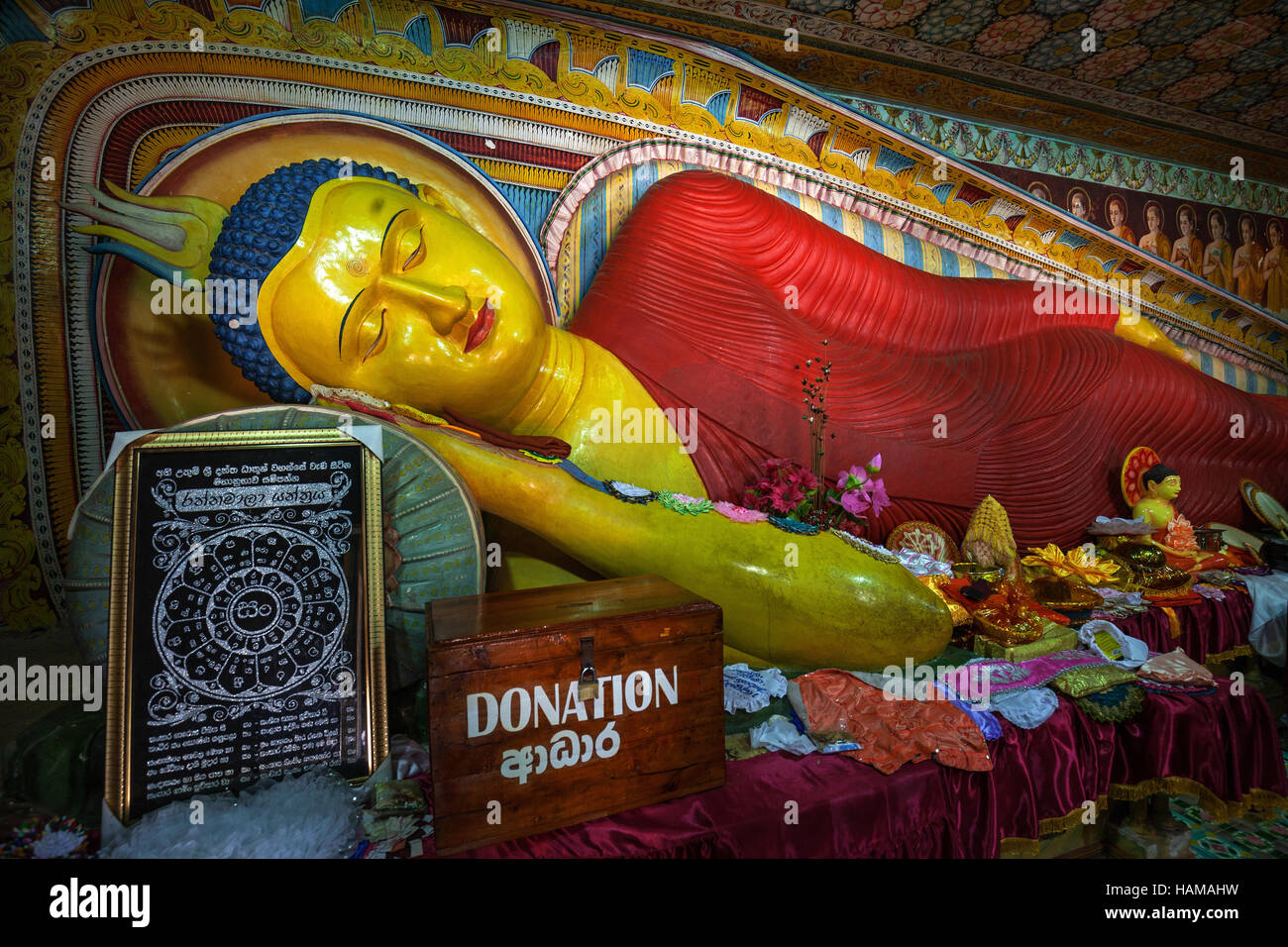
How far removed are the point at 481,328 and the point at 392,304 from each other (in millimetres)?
281

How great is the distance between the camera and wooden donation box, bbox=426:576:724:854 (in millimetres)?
1207

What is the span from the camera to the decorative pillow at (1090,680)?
69.6 inches

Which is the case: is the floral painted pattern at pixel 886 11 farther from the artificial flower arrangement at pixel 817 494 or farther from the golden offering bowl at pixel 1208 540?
the golden offering bowl at pixel 1208 540

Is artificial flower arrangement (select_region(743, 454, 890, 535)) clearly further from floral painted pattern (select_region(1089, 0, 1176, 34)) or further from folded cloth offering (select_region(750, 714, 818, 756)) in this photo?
floral painted pattern (select_region(1089, 0, 1176, 34))

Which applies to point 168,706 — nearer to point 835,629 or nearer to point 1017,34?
point 835,629

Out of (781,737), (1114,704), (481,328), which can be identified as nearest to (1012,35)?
(481,328)

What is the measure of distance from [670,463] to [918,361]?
4.90 feet

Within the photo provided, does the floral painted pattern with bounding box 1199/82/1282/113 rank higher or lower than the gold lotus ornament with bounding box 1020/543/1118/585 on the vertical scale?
higher

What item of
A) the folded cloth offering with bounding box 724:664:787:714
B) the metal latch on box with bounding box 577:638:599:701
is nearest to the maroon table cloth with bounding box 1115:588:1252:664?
the folded cloth offering with bounding box 724:664:787:714

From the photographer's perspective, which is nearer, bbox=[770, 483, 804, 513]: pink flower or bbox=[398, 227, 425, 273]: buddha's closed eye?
bbox=[398, 227, 425, 273]: buddha's closed eye

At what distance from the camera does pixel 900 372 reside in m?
3.11

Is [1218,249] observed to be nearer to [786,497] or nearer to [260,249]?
[786,497]

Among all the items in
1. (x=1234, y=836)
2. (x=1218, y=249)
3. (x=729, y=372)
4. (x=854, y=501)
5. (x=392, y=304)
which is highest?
(x=1218, y=249)

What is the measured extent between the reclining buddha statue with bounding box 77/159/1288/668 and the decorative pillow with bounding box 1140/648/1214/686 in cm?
60
